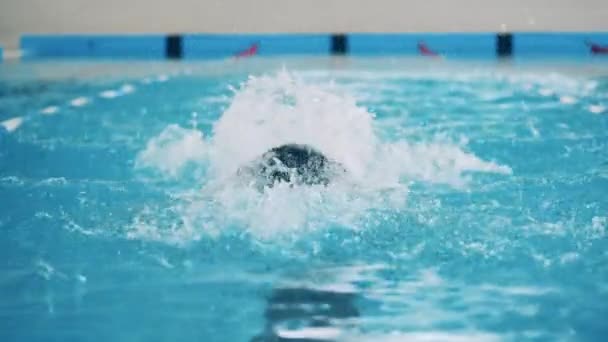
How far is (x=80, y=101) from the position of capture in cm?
734

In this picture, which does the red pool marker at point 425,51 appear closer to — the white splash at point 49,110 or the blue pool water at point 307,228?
the blue pool water at point 307,228

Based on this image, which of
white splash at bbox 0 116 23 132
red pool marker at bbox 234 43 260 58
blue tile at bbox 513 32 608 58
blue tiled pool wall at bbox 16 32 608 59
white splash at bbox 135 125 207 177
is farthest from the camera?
red pool marker at bbox 234 43 260 58

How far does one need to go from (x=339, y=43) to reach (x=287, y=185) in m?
8.54

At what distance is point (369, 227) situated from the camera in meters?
3.33

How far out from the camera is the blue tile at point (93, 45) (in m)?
11.7

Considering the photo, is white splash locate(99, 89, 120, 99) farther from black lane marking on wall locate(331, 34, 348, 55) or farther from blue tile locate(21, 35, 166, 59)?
black lane marking on wall locate(331, 34, 348, 55)

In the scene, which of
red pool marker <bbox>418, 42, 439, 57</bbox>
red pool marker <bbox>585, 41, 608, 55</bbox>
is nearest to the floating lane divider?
red pool marker <bbox>418, 42, 439, 57</bbox>

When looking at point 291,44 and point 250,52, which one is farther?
point 291,44

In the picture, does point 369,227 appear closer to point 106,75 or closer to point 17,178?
point 17,178

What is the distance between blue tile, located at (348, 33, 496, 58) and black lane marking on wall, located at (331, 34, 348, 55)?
73 mm

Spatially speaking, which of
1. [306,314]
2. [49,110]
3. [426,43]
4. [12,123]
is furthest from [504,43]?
[306,314]

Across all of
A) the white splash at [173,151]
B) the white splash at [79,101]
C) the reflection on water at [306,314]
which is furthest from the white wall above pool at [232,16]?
the reflection on water at [306,314]

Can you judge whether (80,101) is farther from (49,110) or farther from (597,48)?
(597,48)

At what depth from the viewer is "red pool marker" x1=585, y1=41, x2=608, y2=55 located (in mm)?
11016
